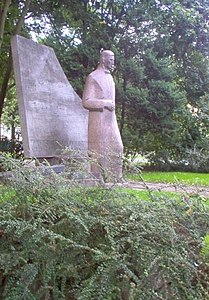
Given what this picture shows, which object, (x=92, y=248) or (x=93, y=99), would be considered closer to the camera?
(x=92, y=248)

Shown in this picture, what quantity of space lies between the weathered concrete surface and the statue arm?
2.51 ft

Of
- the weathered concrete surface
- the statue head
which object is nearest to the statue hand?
the statue head

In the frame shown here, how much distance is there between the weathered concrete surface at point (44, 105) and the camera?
652 centimetres

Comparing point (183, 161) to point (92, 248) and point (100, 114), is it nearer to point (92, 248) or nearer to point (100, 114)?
point (100, 114)

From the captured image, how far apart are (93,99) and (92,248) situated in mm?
4858

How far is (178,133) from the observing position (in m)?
11.8

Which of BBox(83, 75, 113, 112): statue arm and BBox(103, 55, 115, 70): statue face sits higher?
BBox(103, 55, 115, 70): statue face

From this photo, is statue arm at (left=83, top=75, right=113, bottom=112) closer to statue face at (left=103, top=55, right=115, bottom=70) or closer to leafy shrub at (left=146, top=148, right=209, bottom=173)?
statue face at (left=103, top=55, right=115, bottom=70)

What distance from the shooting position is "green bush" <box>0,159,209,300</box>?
164 cm

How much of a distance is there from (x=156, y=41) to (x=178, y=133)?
2.73 metres

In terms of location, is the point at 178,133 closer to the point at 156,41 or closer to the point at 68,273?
the point at 156,41

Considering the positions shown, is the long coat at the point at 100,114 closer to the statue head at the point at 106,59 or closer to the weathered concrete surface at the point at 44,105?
the statue head at the point at 106,59

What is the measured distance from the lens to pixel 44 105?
688cm

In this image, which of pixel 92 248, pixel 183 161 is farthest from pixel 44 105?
pixel 183 161
